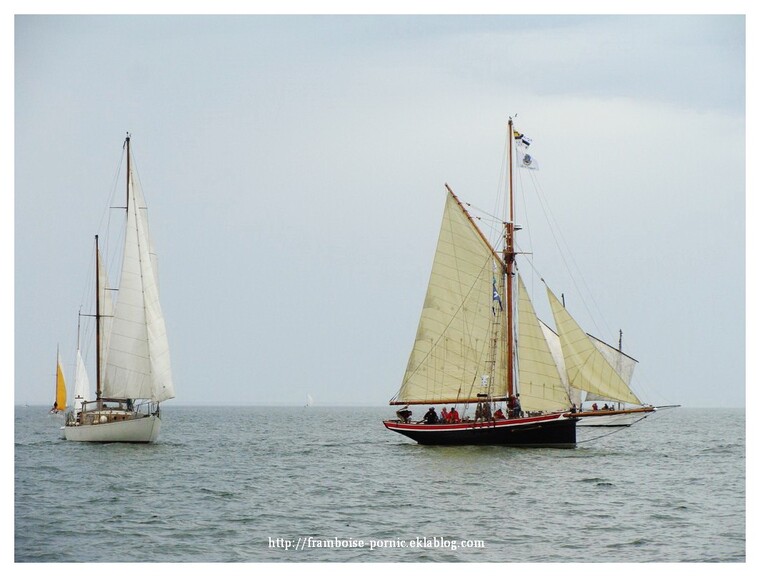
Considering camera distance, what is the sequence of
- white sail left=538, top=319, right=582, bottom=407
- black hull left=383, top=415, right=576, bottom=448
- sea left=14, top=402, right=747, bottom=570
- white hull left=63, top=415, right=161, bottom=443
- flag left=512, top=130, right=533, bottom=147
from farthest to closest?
white sail left=538, top=319, right=582, bottom=407 → white hull left=63, top=415, right=161, bottom=443 → black hull left=383, top=415, right=576, bottom=448 → flag left=512, top=130, right=533, bottom=147 → sea left=14, top=402, right=747, bottom=570

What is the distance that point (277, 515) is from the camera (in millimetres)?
31953

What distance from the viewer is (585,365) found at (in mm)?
48469

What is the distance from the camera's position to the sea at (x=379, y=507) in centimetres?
2667

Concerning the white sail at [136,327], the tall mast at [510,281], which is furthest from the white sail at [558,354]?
the white sail at [136,327]

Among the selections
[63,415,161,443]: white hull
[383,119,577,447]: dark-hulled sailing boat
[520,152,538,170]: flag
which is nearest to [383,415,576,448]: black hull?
[383,119,577,447]: dark-hulled sailing boat

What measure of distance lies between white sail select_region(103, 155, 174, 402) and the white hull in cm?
127

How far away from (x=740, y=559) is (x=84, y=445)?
3490 cm

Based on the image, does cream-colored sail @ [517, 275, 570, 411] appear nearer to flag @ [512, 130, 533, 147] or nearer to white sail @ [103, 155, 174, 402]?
flag @ [512, 130, 533, 147]

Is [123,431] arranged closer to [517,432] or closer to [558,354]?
[517,432]

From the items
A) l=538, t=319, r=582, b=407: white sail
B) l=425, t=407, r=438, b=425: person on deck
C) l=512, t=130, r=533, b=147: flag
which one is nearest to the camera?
l=512, t=130, r=533, b=147: flag

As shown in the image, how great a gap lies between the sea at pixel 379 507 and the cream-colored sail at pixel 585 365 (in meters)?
3.28

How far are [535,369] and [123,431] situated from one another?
20263 mm

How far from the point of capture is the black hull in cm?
5016
